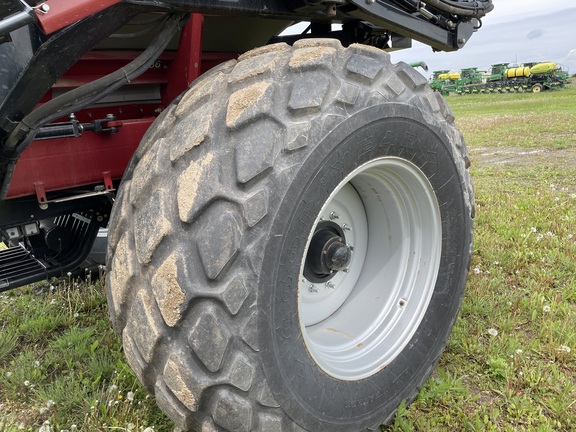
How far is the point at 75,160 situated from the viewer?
2.10 m

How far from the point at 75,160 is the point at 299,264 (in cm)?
106

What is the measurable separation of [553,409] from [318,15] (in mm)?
1840

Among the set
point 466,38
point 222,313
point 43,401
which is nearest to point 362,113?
point 222,313

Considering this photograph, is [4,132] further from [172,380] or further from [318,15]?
[318,15]

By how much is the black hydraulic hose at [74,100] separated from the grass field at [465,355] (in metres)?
0.98

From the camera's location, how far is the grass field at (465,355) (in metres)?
2.13

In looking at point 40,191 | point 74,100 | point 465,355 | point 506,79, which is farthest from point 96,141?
point 506,79

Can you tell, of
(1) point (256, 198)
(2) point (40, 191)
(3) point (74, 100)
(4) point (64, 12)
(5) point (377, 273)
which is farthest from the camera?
(5) point (377, 273)

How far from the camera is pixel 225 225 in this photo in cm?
146

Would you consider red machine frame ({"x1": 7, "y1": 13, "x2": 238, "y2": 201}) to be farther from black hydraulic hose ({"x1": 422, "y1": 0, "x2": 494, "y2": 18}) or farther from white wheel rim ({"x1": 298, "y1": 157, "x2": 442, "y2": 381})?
black hydraulic hose ({"x1": 422, "y1": 0, "x2": 494, "y2": 18})

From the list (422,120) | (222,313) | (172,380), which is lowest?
(172,380)

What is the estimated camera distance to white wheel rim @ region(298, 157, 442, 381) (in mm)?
2131

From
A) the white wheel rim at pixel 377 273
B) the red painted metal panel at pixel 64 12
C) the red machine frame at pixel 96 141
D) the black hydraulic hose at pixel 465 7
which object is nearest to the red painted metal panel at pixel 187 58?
the red machine frame at pixel 96 141

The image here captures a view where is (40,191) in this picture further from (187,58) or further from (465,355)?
(465,355)
